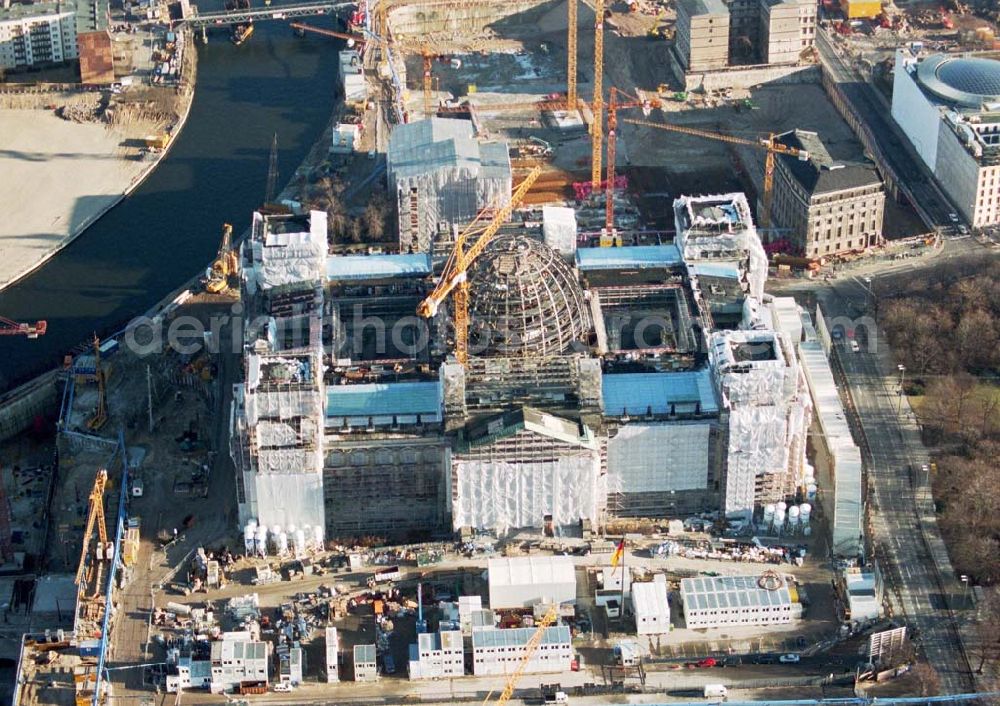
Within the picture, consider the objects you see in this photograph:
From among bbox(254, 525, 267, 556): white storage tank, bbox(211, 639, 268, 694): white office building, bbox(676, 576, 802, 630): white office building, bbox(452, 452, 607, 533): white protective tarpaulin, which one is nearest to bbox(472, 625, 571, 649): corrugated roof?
bbox(676, 576, 802, 630): white office building

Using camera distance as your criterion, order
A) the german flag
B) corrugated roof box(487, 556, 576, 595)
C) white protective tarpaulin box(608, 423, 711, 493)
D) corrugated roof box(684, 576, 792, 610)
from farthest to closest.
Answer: white protective tarpaulin box(608, 423, 711, 493)
the german flag
corrugated roof box(487, 556, 576, 595)
corrugated roof box(684, 576, 792, 610)

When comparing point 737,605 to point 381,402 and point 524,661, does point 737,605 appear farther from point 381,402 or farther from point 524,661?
point 381,402

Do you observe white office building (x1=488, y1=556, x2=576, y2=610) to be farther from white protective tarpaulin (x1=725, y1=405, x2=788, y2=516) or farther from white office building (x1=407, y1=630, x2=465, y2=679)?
white protective tarpaulin (x1=725, y1=405, x2=788, y2=516)

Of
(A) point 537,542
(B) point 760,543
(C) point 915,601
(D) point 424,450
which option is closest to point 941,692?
(C) point 915,601

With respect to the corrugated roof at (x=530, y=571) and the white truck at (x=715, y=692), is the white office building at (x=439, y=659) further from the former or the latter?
the white truck at (x=715, y=692)

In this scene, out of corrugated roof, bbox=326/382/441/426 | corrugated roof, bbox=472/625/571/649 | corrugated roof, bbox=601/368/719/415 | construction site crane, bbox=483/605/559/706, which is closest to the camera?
construction site crane, bbox=483/605/559/706
